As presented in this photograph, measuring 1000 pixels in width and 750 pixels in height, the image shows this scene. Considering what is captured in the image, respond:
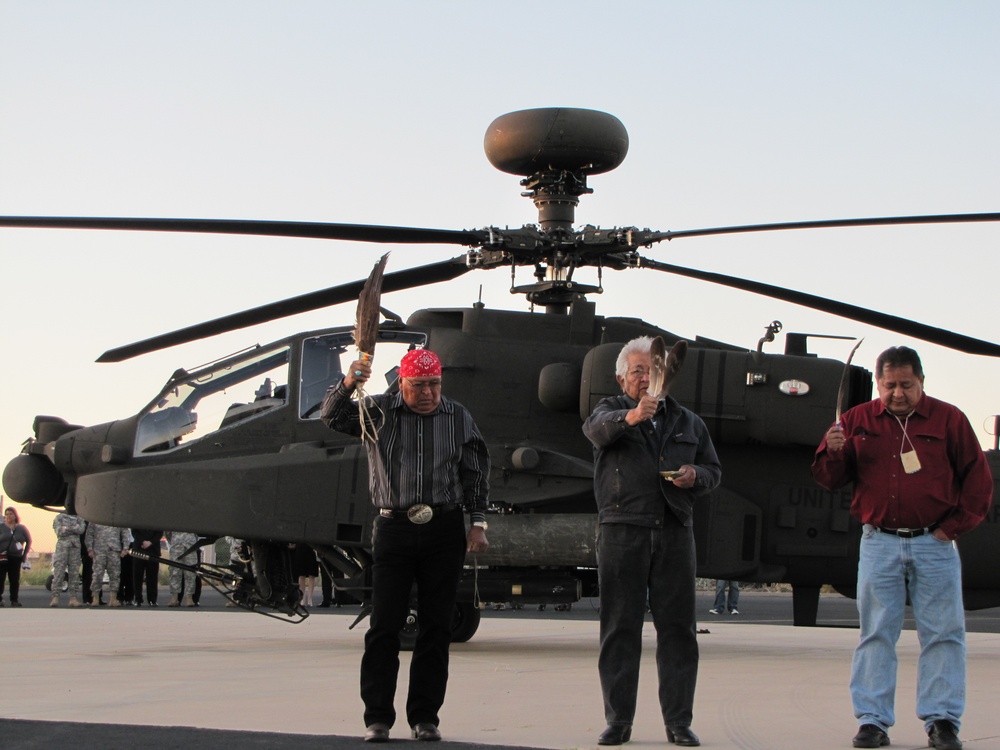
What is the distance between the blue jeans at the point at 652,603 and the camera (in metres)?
5.89

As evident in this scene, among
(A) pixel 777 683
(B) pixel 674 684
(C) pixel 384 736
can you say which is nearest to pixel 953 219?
(A) pixel 777 683

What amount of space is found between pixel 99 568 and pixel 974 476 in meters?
16.7

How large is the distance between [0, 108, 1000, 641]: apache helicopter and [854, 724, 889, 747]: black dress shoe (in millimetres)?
4879

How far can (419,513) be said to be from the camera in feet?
20.0

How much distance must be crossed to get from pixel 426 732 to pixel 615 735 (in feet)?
2.71

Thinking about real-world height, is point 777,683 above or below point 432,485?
below

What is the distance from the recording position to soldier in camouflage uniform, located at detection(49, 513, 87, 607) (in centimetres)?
1997

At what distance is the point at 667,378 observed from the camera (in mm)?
5945

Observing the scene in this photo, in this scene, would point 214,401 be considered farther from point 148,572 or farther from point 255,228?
point 148,572

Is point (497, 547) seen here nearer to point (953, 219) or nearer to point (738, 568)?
point (738, 568)

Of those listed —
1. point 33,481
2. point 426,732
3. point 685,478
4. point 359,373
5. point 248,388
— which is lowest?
point 426,732

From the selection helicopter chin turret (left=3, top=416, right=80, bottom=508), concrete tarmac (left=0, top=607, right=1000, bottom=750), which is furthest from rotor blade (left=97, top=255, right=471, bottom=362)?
concrete tarmac (left=0, top=607, right=1000, bottom=750)

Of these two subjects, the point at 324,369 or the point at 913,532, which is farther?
the point at 324,369

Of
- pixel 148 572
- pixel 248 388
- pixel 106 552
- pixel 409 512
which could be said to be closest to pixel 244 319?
pixel 248 388
